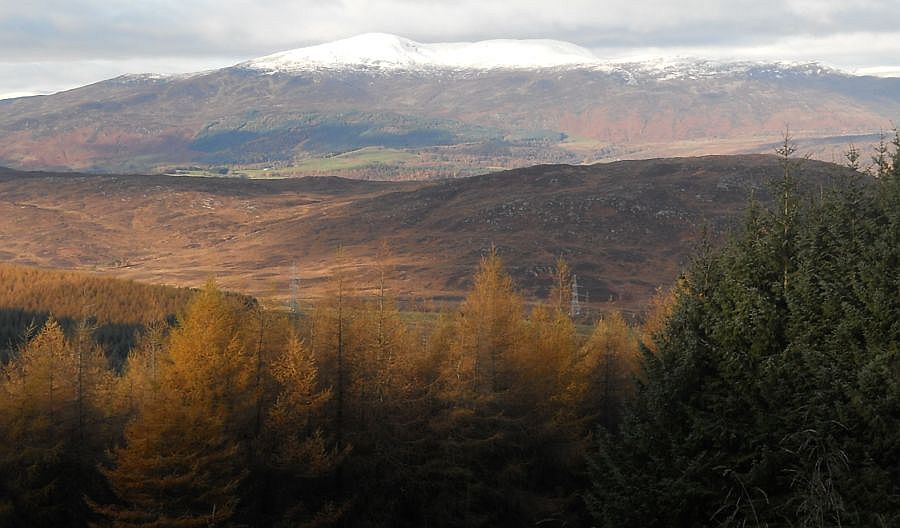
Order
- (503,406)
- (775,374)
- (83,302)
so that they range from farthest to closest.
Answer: (83,302)
(503,406)
(775,374)

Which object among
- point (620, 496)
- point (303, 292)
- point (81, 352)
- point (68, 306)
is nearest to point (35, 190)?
point (303, 292)

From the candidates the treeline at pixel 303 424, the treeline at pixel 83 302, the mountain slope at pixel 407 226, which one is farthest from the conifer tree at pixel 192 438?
the mountain slope at pixel 407 226

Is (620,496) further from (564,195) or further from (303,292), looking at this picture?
(564,195)

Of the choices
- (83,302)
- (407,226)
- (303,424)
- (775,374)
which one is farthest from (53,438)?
(407,226)

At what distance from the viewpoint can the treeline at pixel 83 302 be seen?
7256 centimetres

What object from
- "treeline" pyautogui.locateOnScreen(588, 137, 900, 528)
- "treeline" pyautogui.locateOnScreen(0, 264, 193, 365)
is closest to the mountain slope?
"treeline" pyautogui.locateOnScreen(0, 264, 193, 365)

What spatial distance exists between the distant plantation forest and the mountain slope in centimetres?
6901

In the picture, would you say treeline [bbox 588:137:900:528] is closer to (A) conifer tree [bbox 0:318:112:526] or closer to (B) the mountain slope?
(A) conifer tree [bbox 0:318:112:526]

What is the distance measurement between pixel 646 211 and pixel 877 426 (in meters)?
121

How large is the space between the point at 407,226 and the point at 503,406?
369 feet

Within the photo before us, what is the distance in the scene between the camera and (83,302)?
255 feet

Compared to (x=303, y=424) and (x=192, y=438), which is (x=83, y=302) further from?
(x=192, y=438)

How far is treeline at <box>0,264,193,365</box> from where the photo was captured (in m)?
72.6

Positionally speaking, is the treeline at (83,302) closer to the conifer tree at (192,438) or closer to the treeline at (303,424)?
the treeline at (303,424)
